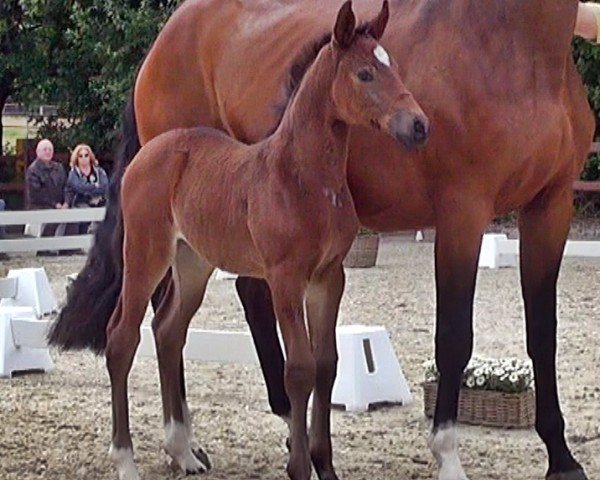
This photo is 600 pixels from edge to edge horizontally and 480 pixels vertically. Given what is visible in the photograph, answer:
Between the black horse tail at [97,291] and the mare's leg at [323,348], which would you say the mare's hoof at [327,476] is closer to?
the mare's leg at [323,348]

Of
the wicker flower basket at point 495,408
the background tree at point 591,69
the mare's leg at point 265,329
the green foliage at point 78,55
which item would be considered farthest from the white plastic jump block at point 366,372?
the green foliage at point 78,55

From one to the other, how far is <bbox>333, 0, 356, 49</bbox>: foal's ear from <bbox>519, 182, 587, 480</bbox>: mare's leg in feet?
3.38

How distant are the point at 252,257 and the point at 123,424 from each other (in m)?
0.95

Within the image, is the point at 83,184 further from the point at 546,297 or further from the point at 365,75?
the point at 365,75

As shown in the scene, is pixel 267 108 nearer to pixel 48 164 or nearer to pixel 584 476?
pixel 584 476

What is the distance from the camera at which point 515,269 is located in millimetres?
12969

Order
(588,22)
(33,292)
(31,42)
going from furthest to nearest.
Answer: (31,42) < (33,292) < (588,22)

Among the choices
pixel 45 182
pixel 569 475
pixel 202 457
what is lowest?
pixel 45 182

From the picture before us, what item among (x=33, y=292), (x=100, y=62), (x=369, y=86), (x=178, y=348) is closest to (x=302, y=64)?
(x=369, y=86)

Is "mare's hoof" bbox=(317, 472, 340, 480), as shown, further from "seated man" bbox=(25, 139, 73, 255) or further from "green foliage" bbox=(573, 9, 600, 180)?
"green foliage" bbox=(573, 9, 600, 180)

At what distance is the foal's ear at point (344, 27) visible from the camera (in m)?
4.09

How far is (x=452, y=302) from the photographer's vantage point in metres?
4.62

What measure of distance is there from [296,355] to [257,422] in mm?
1979

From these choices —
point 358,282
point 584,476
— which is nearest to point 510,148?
point 584,476
